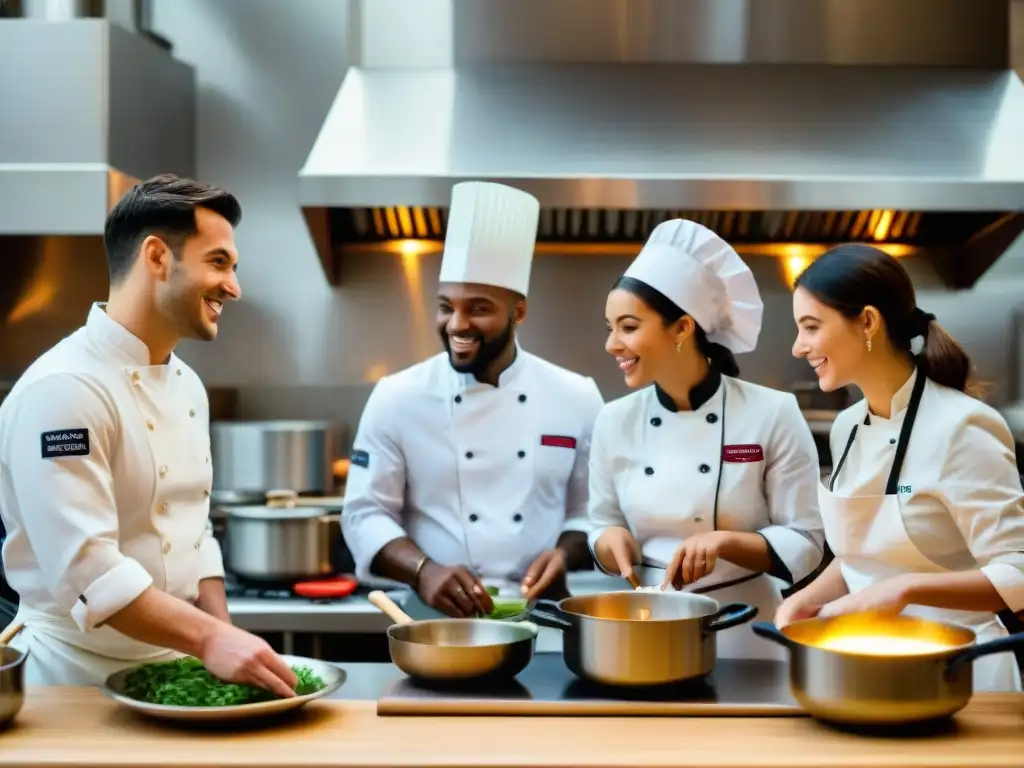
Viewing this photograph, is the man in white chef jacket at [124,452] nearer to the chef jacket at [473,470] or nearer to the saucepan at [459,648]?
the saucepan at [459,648]

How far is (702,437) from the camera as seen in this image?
2.26 meters

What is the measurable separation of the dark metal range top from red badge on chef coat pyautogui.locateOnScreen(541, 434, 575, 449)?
111 cm

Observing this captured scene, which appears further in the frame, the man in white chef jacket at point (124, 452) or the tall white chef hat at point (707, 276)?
the tall white chef hat at point (707, 276)

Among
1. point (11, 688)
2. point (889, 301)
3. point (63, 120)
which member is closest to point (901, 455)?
point (889, 301)

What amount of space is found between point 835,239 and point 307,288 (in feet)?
6.20

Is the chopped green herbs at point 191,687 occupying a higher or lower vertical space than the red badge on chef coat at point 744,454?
lower

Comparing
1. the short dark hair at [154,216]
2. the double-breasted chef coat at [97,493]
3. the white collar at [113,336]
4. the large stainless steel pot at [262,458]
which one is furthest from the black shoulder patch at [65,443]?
the large stainless steel pot at [262,458]

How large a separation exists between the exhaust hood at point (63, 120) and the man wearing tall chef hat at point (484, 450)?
1.11 meters

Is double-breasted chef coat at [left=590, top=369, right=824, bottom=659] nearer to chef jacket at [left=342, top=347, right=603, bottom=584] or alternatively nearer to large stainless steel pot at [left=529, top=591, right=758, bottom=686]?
chef jacket at [left=342, top=347, right=603, bottom=584]

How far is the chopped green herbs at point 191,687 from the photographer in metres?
1.47

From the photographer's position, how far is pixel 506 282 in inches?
103

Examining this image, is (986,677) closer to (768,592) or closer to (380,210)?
(768,592)

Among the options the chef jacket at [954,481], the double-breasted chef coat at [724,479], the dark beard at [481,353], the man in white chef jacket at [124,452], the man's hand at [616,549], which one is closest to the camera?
the man in white chef jacket at [124,452]

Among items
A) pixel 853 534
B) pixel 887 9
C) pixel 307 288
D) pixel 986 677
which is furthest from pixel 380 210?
pixel 986 677
